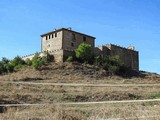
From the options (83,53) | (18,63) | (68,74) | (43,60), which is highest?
(83,53)

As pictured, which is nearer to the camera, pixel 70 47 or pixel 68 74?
pixel 68 74

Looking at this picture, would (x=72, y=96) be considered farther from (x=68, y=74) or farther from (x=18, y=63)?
(x=18, y=63)

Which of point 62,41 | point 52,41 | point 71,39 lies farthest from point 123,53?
point 52,41

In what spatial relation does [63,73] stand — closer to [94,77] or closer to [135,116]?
[94,77]

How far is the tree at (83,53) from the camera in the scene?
47.0 m

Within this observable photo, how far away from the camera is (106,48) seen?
179 ft

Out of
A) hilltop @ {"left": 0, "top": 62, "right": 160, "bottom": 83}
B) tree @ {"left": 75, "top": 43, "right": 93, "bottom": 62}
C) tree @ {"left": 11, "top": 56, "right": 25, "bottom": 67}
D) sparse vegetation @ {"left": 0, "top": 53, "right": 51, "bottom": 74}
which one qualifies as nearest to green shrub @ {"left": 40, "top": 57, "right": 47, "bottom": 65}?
sparse vegetation @ {"left": 0, "top": 53, "right": 51, "bottom": 74}

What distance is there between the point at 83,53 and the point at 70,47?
210 inches

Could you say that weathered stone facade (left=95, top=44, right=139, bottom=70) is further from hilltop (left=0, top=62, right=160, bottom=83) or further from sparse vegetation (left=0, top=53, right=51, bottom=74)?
sparse vegetation (left=0, top=53, right=51, bottom=74)

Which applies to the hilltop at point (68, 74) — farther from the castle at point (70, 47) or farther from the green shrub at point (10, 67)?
the castle at point (70, 47)

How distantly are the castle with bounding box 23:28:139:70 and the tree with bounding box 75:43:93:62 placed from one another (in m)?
1.72

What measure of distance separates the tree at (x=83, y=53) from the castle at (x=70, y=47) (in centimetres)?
172

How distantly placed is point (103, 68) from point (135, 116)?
40068mm

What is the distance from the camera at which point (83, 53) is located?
47.0 m
